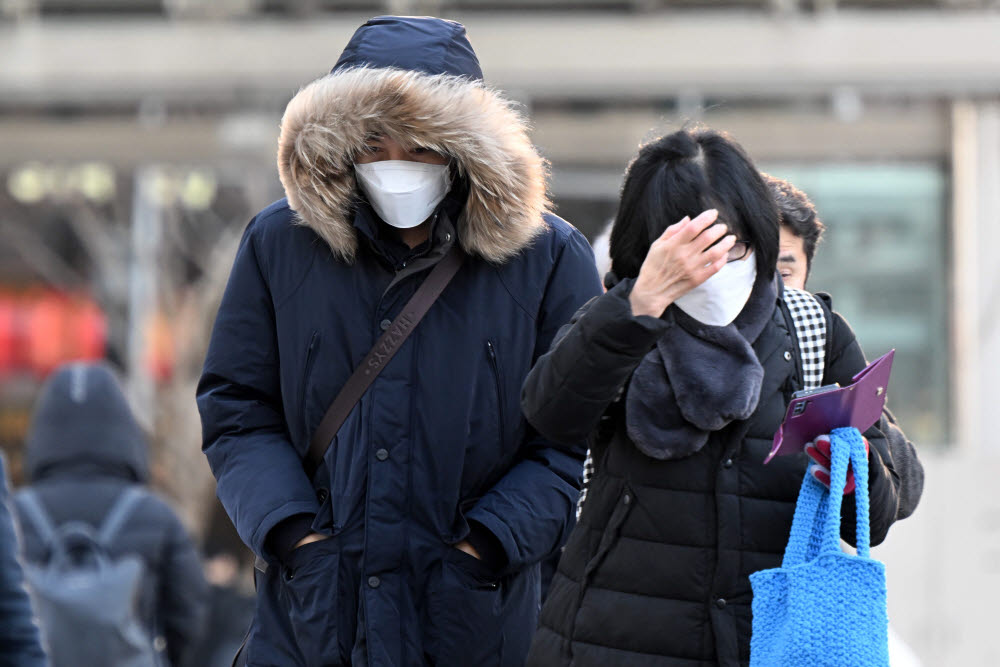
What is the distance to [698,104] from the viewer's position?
35.7ft

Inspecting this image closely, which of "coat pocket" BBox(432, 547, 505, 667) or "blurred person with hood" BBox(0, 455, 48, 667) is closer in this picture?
"blurred person with hood" BBox(0, 455, 48, 667)

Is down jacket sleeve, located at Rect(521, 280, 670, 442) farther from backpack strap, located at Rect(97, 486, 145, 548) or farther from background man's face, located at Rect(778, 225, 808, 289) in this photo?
backpack strap, located at Rect(97, 486, 145, 548)

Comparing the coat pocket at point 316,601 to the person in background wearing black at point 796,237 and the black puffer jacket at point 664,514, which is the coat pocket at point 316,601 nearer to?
the black puffer jacket at point 664,514

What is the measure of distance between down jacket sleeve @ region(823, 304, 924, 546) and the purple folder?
4.1 inches

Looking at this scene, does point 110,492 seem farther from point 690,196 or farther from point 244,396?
point 690,196

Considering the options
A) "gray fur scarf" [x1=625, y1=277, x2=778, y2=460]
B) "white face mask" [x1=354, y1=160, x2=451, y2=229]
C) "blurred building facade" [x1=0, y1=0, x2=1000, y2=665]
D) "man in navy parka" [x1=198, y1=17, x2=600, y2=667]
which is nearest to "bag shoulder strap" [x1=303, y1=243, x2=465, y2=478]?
"man in navy parka" [x1=198, y1=17, x2=600, y2=667]

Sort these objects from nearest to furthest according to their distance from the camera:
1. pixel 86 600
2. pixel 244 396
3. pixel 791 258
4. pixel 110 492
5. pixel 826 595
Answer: pixel 826 595 → pixel 244 396 → pixel 791 258 → pixel 86 600 → pixel 110 492

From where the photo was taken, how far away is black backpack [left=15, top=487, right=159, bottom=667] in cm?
537

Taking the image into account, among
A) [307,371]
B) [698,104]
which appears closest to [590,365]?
[307,371]

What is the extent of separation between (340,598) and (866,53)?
8457 millimetres

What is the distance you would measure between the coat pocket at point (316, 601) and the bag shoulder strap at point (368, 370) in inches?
7.6

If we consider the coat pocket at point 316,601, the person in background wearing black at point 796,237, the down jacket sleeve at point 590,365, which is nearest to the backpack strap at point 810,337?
the down jacket sleeve at point 590,365

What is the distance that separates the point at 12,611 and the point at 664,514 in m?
1.24

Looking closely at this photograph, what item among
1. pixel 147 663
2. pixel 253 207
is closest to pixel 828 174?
pixel 253 207
